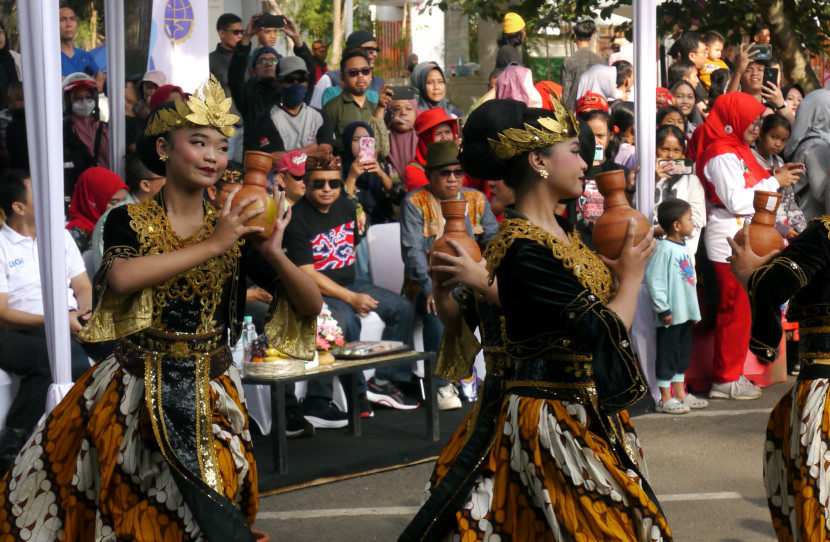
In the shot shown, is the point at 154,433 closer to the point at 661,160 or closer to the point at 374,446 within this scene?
the point at 374,446

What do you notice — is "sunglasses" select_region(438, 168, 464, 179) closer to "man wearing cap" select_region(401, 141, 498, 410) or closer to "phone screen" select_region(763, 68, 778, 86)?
"man wearing cap" select_region(401, 141, 498, 410)

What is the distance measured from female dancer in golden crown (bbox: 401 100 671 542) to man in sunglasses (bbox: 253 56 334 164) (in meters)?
5.20

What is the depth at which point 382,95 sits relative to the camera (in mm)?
9461

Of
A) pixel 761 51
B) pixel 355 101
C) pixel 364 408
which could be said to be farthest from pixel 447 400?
pixel 761 51

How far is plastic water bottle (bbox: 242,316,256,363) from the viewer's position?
6309 millimetres

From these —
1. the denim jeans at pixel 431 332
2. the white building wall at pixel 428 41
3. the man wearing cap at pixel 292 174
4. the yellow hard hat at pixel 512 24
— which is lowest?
the denim jeans at pixel 431 332

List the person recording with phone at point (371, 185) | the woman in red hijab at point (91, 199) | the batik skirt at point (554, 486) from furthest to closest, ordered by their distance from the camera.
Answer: the person recording with phone at point (371, 185) < the woman in red hijab at point (91, 199) < the batik skirt at point (554, 486)

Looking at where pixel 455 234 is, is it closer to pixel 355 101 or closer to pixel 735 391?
pixel 735 391

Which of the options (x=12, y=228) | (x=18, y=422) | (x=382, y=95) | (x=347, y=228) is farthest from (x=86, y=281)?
(x=382, y=95)

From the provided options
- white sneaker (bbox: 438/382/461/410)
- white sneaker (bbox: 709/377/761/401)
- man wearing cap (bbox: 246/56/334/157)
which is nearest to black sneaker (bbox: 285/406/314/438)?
white sneaker (bbox: 438/382/461/410)

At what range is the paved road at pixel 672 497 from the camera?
5.28 meters

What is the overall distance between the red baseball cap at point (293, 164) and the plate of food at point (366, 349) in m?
1.35

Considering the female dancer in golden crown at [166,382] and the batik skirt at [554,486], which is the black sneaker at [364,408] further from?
the batik skirt at [554,486]

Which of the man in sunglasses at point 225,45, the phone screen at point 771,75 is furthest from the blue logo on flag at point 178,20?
the phone screen at point 771,75
